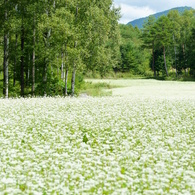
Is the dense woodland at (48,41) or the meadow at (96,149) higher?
the dense woodland at (48,41)

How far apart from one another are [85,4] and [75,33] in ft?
11.4

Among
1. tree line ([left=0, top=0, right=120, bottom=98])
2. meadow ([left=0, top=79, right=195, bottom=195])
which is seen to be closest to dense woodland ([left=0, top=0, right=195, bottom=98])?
tree line ([left=0, top=0, right=120, bottom=98])

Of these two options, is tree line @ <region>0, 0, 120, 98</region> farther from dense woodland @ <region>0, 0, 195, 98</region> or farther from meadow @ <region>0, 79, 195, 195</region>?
meadow @ <region>0, 79, 195, 195</region>

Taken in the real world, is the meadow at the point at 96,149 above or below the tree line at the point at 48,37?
below

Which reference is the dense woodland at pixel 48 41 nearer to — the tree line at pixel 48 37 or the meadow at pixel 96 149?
the tree line at pixel 48 37

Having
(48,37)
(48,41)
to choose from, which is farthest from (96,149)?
(48,37)

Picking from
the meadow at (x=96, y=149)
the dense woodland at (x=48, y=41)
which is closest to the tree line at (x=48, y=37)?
the dense woodland at (x=48, y=41)

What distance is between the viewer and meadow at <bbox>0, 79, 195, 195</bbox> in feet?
20.9

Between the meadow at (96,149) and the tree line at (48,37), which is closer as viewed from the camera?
the meadow at (96,149)

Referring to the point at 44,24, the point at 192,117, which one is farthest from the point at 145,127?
the point at 44,24

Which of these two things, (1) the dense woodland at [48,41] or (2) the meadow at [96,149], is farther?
(1) the dense woodland at [48,41]

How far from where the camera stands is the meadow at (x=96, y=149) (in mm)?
6359

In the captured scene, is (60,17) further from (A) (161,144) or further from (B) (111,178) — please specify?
(B) (111,178)

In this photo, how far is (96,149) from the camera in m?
8.66
